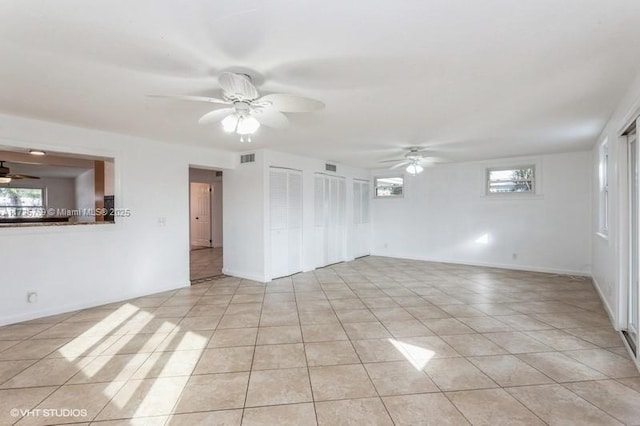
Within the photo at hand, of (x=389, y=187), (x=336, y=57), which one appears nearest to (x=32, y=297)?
(x=336, y=57)

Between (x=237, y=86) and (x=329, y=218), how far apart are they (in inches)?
190

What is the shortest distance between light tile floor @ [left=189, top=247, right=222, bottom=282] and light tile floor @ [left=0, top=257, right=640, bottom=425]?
1.55 metres

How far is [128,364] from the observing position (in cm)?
253

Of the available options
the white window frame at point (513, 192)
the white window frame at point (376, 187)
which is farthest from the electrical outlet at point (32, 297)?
the white window frame at point (513, 192)

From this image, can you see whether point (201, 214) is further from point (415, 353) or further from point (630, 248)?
point (630, 248)

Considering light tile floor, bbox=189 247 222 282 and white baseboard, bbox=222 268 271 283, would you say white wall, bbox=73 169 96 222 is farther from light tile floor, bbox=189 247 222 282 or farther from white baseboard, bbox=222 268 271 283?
white baseboard, bbox=222 268 271 283

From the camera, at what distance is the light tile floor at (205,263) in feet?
19.6

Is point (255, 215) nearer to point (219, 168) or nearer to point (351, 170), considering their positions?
point (219, 168)

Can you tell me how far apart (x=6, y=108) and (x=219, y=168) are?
9.15 ft

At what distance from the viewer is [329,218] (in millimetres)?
6773

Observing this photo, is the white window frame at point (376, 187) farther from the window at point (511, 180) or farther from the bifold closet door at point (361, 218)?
the window at point (511, 180)

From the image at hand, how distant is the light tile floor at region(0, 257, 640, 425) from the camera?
76.8 inches

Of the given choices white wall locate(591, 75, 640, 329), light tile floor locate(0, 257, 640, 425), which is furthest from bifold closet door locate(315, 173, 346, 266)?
white wall locate(591, 75, 640, 329)

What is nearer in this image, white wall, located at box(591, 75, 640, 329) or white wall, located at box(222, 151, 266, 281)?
white wall, located at box(591, 75, 640, 329)
